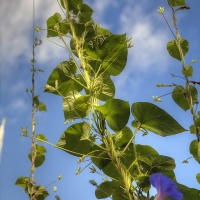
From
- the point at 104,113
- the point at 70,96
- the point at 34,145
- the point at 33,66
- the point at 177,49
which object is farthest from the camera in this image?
the point at 33,66

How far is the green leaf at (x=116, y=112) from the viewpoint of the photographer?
23.8 inches

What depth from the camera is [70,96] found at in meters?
0.73

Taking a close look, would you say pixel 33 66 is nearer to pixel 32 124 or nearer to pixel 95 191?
pixel 32 124

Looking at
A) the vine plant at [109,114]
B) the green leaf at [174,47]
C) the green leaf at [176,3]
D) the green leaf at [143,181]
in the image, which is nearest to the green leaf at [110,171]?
the vine plant at [109,114]

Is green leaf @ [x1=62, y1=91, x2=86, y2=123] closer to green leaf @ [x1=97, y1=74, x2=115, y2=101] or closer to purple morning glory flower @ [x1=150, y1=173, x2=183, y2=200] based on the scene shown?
green leaf @ [x1=97, y1=74, x2=115, y2=101]

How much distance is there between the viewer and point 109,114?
0.62 m

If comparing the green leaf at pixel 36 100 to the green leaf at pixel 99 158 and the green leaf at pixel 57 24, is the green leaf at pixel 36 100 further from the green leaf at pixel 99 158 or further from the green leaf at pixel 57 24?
the green leaf at pixel 99 158

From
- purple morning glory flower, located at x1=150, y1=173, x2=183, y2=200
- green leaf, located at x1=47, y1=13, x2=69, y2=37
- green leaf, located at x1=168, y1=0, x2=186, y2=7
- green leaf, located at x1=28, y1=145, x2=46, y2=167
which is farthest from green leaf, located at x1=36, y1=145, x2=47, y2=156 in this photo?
purple morning glory flower, located at x1=150, y1=173, x2=183, y2=200

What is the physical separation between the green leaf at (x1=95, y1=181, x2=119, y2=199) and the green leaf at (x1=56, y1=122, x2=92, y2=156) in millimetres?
83

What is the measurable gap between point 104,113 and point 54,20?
0.39 metres

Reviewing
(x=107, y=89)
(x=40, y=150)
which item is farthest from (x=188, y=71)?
(x=40, y=150)

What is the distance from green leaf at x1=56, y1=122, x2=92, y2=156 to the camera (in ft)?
2.22

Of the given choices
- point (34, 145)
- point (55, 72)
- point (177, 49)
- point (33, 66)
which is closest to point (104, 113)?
point (55, 72)

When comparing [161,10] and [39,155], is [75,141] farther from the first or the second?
[39,155]
